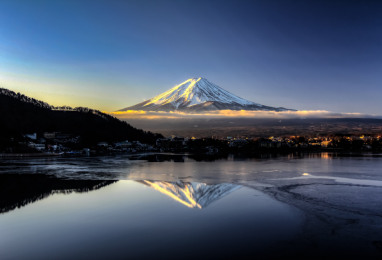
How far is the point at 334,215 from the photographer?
681 cm

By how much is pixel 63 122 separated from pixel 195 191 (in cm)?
8433

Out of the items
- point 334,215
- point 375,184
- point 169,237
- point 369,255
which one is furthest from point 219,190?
point 375,184

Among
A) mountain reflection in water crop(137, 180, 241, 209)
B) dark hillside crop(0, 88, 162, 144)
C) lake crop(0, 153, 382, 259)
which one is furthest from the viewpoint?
dark hillside crop(0, 88, 162, 144)

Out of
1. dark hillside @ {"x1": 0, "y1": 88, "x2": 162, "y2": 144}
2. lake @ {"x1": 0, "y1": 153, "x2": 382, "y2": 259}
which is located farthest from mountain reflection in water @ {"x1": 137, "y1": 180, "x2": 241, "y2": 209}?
dark hillside @ {"x1": 0, "y1": 88, "x2": 162, "y2": 144}

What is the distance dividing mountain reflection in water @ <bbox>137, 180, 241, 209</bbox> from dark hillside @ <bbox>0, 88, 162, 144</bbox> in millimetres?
61237

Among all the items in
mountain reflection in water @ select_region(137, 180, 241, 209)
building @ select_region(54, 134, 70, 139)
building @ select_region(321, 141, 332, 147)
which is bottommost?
building @ select_region(321, 141, 332, 147)

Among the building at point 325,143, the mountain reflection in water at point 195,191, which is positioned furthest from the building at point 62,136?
the building at point 325,143

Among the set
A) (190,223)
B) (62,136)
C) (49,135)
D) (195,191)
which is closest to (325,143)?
(62,136)

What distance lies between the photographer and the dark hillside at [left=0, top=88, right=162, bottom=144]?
6981 centimetres

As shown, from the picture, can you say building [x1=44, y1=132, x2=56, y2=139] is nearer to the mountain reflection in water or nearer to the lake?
the lake

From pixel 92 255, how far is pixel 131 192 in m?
5.60

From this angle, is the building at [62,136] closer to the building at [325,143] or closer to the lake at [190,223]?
the lake at [190,223]

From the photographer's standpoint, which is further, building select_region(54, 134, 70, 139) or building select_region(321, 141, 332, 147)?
building select_region(321, 141, 332, 147)

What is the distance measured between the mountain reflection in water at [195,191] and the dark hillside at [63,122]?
201ft
